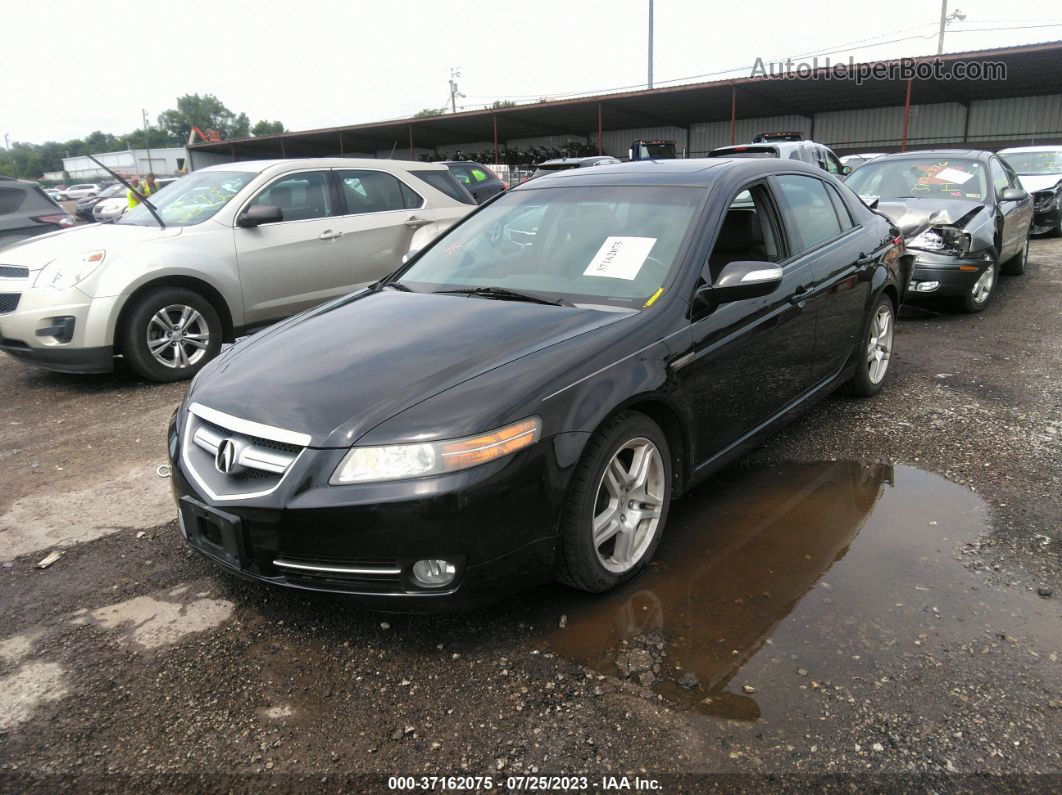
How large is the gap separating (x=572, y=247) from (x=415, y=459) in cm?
157

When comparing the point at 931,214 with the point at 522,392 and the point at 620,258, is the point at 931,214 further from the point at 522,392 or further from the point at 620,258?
the point at 522,392

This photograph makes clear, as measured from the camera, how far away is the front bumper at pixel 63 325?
18.0 ft

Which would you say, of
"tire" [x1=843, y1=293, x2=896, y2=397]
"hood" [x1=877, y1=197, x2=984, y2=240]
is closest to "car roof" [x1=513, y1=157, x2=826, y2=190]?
"tire" [x1=843, y1=293, x2=896, y2=397]

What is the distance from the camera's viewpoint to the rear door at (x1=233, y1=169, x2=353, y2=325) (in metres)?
6.25

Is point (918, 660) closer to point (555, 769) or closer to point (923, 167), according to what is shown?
point (555, 769)

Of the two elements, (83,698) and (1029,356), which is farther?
(1029,356)

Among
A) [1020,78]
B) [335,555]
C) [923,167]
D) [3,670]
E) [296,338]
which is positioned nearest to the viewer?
[335,555]

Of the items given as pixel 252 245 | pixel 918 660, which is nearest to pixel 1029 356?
pixel 918 660

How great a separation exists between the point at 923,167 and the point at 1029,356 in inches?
133

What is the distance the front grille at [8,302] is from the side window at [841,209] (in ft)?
18.8

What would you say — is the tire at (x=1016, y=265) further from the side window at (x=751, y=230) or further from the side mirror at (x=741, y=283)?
the side mirror at (x=741, y=283)

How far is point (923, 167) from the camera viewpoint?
28.0ft

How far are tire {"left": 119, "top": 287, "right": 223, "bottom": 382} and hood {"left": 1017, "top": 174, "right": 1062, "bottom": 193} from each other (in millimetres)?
13202

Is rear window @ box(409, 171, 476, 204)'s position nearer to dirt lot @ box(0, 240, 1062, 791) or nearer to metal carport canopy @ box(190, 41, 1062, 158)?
dirt lot @ box(0, 240, 1062, 791)
